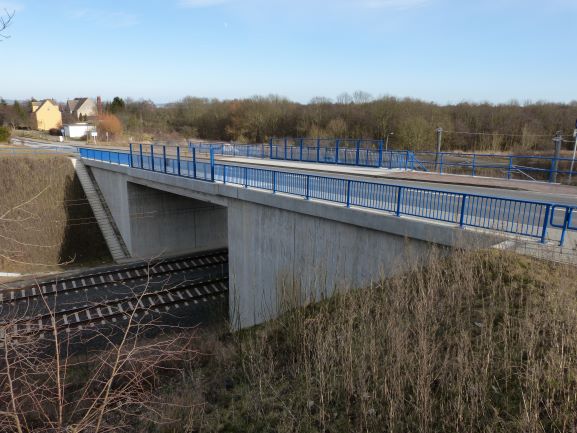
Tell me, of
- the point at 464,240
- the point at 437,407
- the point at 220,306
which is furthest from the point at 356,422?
the point at 220,306

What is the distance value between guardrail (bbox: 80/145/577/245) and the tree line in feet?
69.9

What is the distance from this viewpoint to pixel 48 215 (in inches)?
1075

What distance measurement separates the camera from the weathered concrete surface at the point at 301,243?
9.16 metres

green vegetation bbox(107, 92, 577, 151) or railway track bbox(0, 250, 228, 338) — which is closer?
railway track bbox(0, 250, 228, 338)

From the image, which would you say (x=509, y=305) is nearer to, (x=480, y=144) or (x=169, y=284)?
(x=169, y=284)

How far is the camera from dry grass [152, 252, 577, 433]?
4.51 metres

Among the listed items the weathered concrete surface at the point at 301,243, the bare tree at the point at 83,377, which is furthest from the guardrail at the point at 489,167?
the bare tree at the point at 83,377

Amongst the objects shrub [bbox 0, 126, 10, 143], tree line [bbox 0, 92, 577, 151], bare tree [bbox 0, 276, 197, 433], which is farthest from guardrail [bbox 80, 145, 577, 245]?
shrub [bbox 0, 126, 10, 143]

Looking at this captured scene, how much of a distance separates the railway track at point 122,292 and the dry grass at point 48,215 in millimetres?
4370

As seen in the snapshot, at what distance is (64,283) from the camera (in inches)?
768

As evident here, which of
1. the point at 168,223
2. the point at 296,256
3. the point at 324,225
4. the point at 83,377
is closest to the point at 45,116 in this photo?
the point at 168,223

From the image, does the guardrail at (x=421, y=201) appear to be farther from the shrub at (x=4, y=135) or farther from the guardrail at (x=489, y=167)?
the shrub at (x=4, y=135)

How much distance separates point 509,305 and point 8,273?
24128mm

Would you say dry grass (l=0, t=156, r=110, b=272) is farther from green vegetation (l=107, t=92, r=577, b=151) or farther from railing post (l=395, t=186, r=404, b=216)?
green vegetation (l=107, t=92, r=577, b=151)
